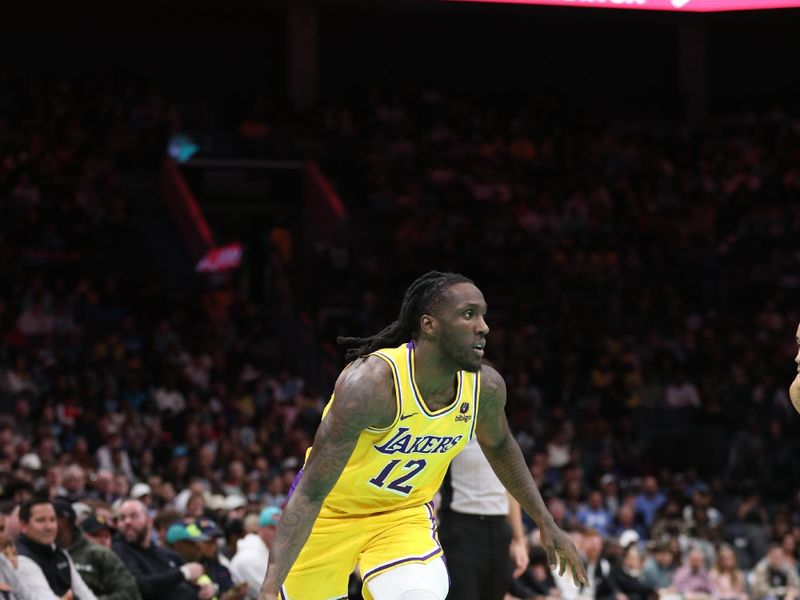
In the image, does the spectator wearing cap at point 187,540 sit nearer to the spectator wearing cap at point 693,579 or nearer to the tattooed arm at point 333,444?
the tattooed arm at point 333,444

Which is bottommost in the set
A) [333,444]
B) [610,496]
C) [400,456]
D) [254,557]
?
[610,496]

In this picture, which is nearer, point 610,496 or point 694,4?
point 694,4

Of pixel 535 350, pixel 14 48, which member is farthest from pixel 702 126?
pixel 14 48

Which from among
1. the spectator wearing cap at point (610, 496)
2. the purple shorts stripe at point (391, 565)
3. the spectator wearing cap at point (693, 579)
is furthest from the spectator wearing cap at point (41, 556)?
the spectator wearing cap at point (610, 496)

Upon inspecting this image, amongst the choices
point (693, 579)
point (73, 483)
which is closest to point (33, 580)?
point (73, 483)

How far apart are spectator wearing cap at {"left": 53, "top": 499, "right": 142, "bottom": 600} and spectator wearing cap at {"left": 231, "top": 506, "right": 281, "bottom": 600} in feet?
3.43

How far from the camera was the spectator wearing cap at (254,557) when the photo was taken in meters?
9.54

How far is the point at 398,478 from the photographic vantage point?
5.72 metres

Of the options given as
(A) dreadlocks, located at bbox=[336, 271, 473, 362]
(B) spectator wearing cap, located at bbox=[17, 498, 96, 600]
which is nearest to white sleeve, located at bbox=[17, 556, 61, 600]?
(B) spectator wearing cap, located at bbox=[17, 498, 96, 600]

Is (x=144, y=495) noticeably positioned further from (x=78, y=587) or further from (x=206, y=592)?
(x=78, y=587)

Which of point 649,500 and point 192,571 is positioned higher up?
point 192,571

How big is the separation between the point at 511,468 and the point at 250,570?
4.03m

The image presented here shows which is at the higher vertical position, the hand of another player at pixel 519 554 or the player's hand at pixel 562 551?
the player's hand at pixel 562 551

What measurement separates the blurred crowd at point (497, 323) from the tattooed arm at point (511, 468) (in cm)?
400
